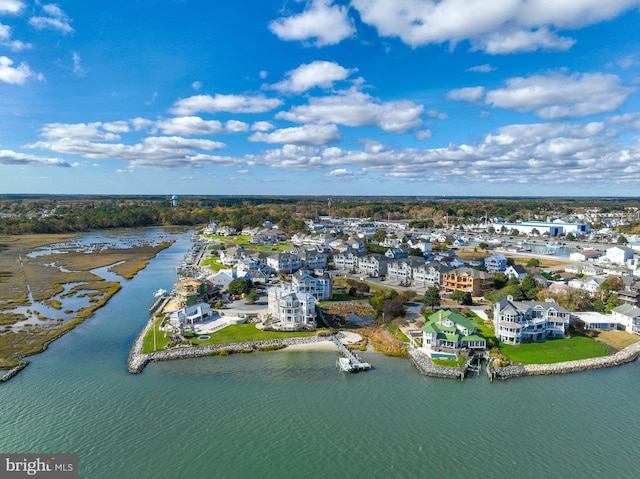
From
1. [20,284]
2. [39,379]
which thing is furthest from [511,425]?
[20,284]

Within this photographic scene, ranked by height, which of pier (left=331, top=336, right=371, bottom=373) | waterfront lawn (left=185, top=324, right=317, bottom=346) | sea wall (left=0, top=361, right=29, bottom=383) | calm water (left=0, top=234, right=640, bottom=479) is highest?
waterfront lawn (left=185, top=324, right=317, bottom=346)

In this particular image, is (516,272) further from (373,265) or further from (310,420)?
(310,420)

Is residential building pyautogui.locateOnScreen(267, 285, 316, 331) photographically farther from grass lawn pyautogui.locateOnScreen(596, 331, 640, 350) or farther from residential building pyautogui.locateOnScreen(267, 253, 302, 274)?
residential building pyautogui.locateOnScreen(267, 253, 302, 274)

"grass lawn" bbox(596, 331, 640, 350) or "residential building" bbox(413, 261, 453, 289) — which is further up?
"residential building" bbox(413, 261, 453, 289)

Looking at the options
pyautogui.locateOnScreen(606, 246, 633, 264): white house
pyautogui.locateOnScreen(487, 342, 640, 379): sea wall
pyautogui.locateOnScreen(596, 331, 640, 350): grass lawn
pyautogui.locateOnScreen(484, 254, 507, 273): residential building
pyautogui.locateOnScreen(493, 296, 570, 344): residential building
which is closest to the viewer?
pyautogui.locateOnScreen(487, 342, 640, 379): sea wall

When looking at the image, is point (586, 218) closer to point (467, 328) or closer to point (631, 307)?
point (631, 307)

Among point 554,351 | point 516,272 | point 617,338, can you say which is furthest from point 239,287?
point 516,272

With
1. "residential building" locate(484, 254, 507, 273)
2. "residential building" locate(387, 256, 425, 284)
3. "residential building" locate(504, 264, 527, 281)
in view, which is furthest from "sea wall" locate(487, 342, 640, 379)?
"residential building" locate(484, 254, 507, 273)
